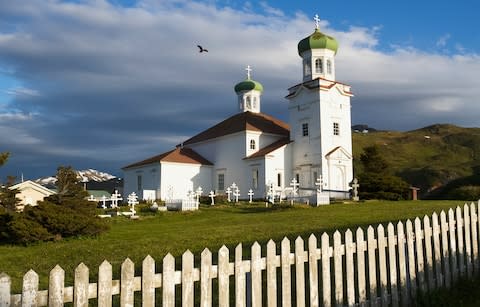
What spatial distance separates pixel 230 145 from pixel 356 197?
48.2ft

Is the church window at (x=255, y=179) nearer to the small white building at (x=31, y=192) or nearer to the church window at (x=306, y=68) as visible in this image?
the church window at (x=306, y=68)

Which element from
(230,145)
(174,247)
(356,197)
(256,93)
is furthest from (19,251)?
(256,93)

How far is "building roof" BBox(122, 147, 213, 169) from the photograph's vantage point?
152ft

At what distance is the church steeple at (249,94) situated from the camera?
2108 inches

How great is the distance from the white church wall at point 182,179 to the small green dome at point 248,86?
10433mm

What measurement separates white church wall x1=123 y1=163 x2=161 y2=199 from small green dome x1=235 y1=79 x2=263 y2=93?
531 inches

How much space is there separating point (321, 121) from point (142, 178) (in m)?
18.6

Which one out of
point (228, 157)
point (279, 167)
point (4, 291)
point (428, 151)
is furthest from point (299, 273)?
point (428, 151)

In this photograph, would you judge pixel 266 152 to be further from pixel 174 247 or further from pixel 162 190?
pixel 174 247

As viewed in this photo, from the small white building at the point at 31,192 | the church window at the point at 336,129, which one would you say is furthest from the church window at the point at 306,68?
the small white building at the point at 31,192

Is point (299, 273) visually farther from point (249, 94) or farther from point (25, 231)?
point (249, 94)

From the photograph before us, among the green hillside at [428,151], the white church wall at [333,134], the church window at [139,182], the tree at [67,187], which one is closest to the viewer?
the tree at [67,187]

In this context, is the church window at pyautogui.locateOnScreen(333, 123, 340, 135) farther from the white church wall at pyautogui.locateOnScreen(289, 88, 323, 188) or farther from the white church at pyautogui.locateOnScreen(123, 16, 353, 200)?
the white church wall at pyautogui.locateOnScreen(289, 88, 323, 188)

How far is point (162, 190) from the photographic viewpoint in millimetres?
45219
